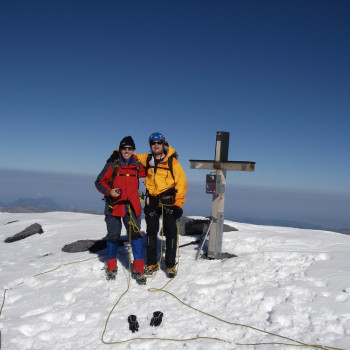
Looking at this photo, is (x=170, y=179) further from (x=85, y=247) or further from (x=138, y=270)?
(x=85, y=247)

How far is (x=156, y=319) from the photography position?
4383 millimetres

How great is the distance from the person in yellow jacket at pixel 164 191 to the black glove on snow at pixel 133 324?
5.40 ft

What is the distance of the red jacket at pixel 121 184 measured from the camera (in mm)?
5922

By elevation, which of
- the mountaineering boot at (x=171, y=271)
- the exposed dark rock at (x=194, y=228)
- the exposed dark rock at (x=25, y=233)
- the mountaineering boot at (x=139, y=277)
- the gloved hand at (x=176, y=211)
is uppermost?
the gloved hand at (x=176, y=211)

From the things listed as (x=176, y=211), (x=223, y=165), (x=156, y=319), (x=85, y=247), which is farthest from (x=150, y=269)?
(x=85, y=247)

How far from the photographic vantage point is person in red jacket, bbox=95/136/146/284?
590 cm

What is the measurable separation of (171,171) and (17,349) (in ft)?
12.9

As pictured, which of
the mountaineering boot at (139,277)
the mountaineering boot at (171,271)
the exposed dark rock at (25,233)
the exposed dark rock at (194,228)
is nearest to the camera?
the mountaineering boot at (139,277)

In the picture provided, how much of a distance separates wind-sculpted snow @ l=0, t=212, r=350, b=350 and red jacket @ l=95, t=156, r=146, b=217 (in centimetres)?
163

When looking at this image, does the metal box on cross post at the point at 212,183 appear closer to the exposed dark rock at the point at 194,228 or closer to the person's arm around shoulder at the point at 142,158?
the person's arm around shoulder at the point at 142,158

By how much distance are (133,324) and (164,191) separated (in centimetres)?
266

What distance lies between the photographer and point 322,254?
6324 mm

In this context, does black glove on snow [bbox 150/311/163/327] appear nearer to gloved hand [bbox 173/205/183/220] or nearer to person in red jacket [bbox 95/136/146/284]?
person in red jacket [bbox 95/136/146/284]

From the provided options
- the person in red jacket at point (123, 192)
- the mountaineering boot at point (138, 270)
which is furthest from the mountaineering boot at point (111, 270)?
the mountaineering boot at point (138, 270)
